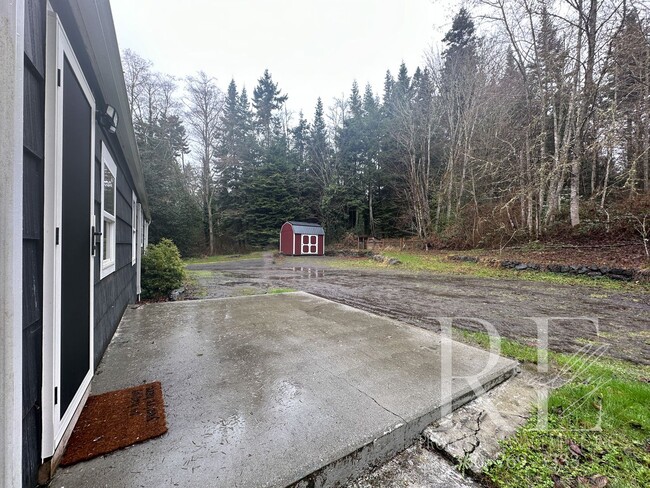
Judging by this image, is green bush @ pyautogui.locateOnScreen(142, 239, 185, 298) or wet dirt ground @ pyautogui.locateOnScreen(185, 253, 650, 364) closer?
wet dirt ground @ pyautogui.locateOnScreen(185, 253, 650, 364)

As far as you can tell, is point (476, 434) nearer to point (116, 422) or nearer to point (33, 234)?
point (116, 422)

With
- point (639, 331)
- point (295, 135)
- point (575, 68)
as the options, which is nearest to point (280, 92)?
point (295, 135)

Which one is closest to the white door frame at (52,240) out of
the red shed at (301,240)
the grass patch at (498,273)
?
the grass patch at (498,273)

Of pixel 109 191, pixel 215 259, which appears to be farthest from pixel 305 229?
pixel 109 191

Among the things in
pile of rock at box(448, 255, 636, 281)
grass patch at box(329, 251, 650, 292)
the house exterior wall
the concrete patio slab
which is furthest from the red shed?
the house exterior wall

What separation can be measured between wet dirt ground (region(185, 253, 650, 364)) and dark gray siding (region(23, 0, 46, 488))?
3.45 metres

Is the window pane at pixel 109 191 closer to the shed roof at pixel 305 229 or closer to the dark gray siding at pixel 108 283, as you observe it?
the dark gray siding at pixel 108 283

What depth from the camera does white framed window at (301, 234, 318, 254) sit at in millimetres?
19562

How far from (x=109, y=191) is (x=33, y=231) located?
6.60ft

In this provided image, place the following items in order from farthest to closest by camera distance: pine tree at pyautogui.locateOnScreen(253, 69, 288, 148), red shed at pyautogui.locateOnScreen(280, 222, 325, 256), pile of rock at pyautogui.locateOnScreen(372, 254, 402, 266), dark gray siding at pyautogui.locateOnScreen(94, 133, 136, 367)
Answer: pine tree at pyautogui.locateOnScreen(253, 69, 288, 148)
red shed at pyautogui.locateOnScreen(280, 222, 325, 256)
pile of rock at pyautogui.locateOnScreen(372, 254, 402, 266)
dark gray siding at pyautogui.locateOnScreen(94, 133, 136, 367)

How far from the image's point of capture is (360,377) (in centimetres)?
200

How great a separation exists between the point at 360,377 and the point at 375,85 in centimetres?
2804

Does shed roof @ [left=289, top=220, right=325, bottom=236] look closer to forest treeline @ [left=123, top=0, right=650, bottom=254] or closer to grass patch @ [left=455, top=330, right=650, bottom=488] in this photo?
forest treeline @ [left=123, top=0, right=650, bottom=254]

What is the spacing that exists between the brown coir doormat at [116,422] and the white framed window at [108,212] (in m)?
1.10
